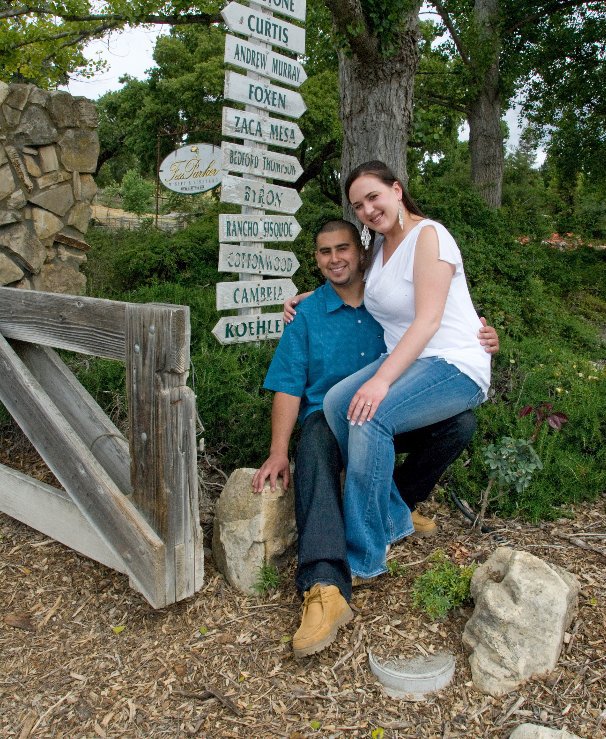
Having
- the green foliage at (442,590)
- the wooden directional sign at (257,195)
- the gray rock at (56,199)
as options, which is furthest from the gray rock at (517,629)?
the gray rock at (56,199)

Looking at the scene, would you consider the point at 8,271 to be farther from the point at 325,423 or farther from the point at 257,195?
the point at 325,423

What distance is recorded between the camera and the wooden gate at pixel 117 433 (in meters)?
2.33

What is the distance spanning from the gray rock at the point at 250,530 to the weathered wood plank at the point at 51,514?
438mm

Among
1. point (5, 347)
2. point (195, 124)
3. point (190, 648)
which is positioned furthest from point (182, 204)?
point (190, 648)

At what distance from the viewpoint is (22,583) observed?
3.00 metres

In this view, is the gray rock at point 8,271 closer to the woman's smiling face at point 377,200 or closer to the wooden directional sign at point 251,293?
the wooden directional sign at point 251,293

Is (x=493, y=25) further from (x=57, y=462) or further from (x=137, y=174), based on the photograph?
(x=137, y=174)

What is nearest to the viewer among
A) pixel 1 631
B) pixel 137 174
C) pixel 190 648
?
pixel 190 648

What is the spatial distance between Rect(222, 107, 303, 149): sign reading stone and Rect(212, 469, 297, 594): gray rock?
2508 mm

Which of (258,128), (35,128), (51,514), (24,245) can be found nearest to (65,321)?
(51,514)

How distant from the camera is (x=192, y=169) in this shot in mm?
8594

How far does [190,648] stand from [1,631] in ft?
2.71

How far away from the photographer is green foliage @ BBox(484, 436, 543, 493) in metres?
2.99

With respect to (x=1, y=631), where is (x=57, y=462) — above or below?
above
